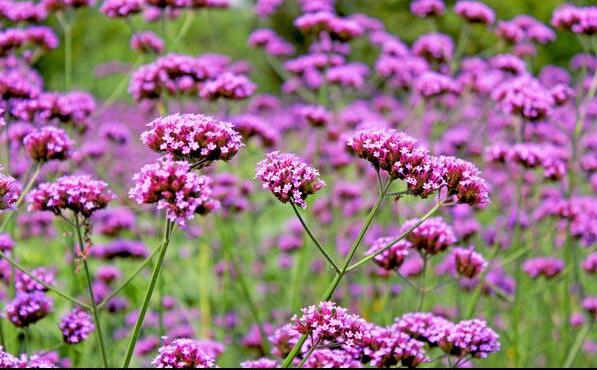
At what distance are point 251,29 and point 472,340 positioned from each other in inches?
729

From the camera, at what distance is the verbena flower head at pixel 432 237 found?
130 inches

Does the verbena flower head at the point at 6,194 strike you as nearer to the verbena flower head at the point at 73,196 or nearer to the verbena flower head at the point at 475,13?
the verbena flower head at the point at 73,196

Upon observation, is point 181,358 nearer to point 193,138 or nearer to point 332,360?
point 332,360

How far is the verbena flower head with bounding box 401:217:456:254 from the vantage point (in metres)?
3.30

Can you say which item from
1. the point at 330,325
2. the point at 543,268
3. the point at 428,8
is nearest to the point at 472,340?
the point at 330,325

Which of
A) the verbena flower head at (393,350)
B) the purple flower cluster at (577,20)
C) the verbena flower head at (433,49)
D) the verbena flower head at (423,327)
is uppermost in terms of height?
the verbena flower head at (433,49)

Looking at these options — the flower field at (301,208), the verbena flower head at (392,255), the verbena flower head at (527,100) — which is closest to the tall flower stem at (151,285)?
the flower field at (301,208)

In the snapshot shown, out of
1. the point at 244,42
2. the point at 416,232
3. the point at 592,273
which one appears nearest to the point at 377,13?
the point at 244,42

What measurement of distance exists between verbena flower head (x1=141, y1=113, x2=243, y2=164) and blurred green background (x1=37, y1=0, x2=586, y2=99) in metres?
14.4

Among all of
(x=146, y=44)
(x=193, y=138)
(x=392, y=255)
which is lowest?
(x=193, y=138)

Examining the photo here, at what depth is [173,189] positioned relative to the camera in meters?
2.25

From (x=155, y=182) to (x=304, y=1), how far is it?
4.11 meters

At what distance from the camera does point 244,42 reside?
22.2 m

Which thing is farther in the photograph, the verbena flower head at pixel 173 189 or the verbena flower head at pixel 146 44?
the verbena flower head at pixel 146 44
